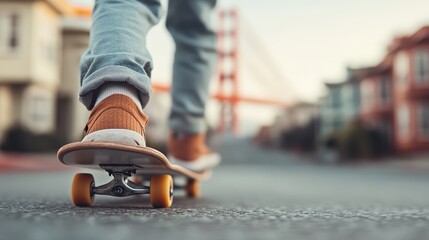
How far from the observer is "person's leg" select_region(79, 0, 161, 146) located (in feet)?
4.74

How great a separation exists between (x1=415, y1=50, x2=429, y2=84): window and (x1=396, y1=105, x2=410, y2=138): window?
126 cm

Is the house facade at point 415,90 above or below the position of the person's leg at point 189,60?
above

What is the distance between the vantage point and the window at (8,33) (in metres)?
17.0

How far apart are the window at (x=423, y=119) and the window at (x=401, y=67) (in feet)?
3.93

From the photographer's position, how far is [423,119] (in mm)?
21500

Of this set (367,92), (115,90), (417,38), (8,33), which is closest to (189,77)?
(115,90)

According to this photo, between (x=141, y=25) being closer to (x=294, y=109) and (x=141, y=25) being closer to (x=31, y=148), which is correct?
(x=31, y=148)

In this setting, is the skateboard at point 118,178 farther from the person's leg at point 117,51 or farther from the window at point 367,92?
the window at point 367,92

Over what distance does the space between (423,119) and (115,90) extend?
2136 cm

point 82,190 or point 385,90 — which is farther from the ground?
point 385,90

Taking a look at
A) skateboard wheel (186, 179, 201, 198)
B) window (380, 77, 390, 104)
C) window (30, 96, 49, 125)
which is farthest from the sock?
window (380, 77, 390, 104)

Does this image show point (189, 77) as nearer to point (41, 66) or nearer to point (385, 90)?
point (41, 66)

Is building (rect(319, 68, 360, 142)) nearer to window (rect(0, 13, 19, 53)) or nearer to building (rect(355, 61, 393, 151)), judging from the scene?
building (rect(355, 61, 393, 151))

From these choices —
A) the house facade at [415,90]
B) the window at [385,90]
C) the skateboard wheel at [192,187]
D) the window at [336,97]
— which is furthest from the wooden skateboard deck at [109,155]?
the window at [336,97]
